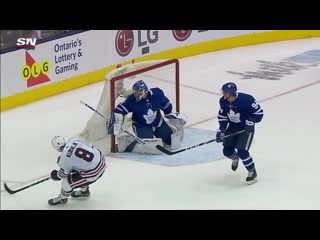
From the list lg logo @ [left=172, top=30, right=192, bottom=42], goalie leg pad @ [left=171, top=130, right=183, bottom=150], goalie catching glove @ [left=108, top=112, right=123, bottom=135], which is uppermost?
goalie catching glove @ [left=108, top=112, right=123, bottom=135]

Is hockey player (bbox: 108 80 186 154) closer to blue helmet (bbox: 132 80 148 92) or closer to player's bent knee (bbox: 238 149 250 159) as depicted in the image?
blue helmet (bbox: 132 80 148 92)

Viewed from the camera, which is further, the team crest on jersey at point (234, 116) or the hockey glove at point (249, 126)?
the team crest on jersey at point (234, 116)

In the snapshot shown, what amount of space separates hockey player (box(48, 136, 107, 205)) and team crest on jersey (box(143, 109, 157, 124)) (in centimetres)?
140

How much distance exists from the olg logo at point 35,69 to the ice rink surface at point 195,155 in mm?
328

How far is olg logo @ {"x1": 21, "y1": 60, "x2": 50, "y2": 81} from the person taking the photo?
986cm

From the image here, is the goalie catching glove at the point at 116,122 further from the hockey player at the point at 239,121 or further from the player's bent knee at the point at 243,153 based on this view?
the player's bent knee at the point at 243,153

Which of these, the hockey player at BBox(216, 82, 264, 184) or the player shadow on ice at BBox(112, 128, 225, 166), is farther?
the player shadow on ice at BBox(112, 128, 225, 166)

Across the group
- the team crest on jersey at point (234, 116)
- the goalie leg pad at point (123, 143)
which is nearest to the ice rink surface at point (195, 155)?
the goalie leg pad at point (123, 143)

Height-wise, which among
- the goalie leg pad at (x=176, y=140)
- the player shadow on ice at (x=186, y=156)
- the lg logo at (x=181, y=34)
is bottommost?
the lg logo at (x=181, y=34)

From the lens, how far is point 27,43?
995 centimetres

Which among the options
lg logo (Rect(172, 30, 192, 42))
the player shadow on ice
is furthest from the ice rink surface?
lg logo (Rect(172, 30, 192, 42))

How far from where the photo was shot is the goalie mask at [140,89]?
8.09m

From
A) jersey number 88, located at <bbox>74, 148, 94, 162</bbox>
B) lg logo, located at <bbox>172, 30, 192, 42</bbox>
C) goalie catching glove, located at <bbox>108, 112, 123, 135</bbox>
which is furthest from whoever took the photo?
lg logo, located at <bbox>172, 30, 192, 42</bbox>
